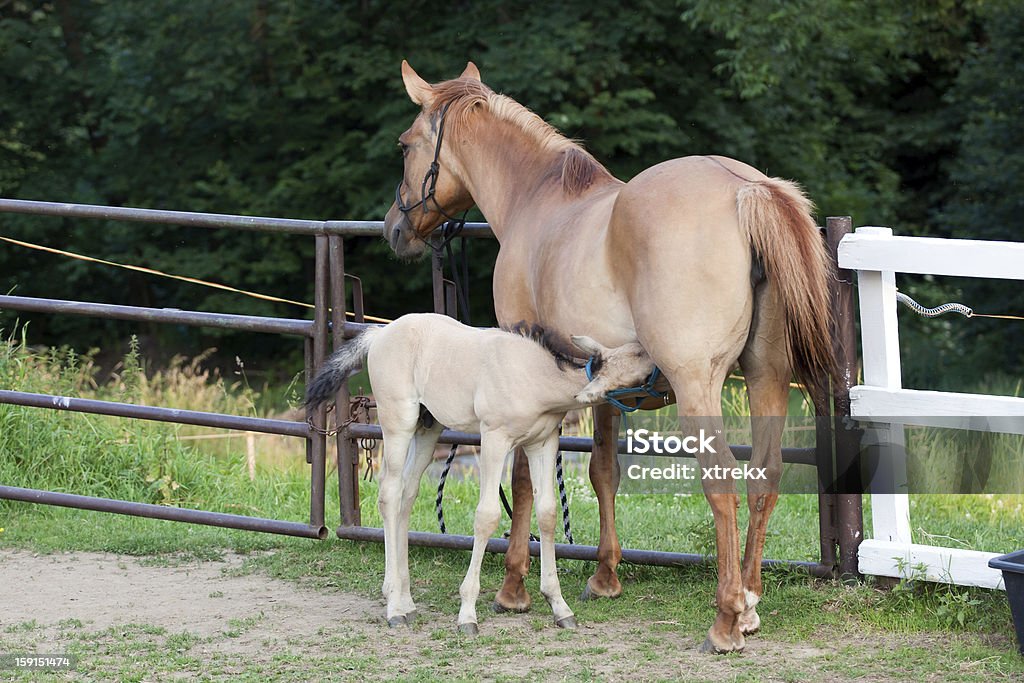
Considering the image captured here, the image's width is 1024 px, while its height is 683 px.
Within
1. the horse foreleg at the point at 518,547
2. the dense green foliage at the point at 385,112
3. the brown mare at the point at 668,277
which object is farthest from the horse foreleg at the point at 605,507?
the dense green foliage at the point at 385,112

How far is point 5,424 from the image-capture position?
670 cm

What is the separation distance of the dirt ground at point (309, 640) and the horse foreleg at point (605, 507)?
1.11ft

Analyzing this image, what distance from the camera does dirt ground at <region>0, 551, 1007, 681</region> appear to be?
3918 mm

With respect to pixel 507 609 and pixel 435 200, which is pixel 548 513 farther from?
pixel 435 200

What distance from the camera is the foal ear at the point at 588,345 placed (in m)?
3.97

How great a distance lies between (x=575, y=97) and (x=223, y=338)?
6.48 meters

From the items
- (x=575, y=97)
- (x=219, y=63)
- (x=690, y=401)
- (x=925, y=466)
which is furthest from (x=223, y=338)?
(x=690, y=401)

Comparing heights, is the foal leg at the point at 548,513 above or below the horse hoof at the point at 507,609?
above

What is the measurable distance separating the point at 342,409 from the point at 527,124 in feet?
5.33

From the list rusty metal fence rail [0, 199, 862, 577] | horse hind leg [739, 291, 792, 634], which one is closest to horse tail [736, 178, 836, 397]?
horse hind leg [739, 291, 792, 634]

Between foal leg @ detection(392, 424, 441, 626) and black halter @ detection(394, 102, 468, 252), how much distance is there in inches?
34.4

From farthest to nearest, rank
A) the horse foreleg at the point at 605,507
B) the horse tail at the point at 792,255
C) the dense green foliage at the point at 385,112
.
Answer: the dense green foliage at the point at 385,112
the horse foreleg at the point at 605,507
the horse tail at the point at 792,255

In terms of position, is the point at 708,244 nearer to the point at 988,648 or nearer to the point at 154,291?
the point at 988,648

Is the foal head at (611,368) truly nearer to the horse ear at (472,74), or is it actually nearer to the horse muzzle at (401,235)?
the horse muzzle at (401,235)
